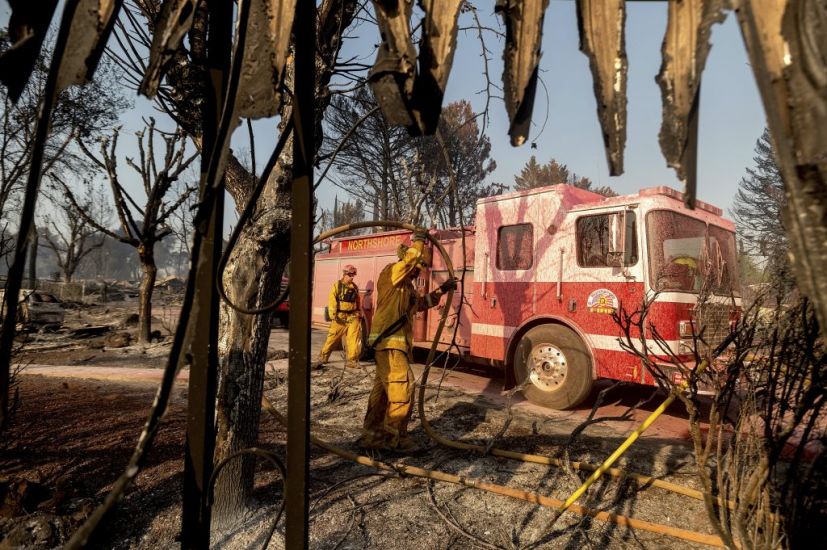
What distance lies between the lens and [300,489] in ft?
4.01

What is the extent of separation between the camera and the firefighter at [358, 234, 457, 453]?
4020 millimetres

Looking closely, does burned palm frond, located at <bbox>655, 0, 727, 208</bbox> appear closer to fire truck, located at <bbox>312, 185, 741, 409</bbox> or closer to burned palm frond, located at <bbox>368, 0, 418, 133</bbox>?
burned palm frond, located at <bbox>368, 0, 418, 133</bbox>

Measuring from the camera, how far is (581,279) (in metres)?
5.73

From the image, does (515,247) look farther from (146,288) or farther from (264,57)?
(146,288)

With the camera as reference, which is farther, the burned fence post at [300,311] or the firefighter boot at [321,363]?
the firefighter boot at [321,363]

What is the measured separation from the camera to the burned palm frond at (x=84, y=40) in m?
0.99

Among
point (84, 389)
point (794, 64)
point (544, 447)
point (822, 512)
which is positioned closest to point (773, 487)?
point (822, 512)

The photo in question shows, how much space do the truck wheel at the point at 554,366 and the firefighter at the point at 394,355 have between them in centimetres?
203

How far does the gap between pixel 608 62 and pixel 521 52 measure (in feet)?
0.67

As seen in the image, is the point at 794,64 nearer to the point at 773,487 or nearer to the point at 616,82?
the point at 616,82

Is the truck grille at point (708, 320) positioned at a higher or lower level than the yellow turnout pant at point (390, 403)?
higher

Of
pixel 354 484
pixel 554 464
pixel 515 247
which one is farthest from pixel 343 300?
pixel 554 464

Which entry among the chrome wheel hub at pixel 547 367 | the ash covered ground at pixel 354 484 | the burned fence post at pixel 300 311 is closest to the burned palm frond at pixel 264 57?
the burned fence post at pixel 300 311

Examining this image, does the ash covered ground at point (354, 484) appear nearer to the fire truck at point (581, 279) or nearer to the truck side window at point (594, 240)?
the fire truck at point (581, 279)
